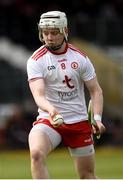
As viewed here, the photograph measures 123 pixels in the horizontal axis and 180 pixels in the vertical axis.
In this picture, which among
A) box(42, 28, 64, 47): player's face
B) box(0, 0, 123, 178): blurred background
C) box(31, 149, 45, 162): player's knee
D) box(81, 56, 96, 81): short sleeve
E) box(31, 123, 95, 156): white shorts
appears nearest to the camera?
box(31, 149, 45, 162): player's knee

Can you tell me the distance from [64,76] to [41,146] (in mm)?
1054

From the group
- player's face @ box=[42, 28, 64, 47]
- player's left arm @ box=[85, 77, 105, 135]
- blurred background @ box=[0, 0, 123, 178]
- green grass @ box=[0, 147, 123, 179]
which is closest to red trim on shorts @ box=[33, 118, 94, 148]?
player's left arm @ box=[85, 77, 105, 135]

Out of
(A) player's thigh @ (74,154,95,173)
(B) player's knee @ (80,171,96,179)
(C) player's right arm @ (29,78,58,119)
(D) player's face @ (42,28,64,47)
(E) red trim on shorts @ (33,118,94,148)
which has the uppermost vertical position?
(D) player's face @ (42,28,64,47)

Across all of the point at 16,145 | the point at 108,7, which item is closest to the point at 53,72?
the point at 16,145

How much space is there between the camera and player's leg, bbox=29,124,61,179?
11055 millimetres

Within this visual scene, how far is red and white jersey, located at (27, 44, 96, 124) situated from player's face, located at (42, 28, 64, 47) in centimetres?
20

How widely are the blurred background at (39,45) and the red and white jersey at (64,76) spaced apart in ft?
47.2

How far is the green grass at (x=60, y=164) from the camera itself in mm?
19100

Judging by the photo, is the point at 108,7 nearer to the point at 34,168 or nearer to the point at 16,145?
the point at 16,145

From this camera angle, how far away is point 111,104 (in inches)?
→ 1134

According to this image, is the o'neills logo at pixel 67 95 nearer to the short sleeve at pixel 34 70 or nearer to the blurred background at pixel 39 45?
the short sleeve at pixel 34 70

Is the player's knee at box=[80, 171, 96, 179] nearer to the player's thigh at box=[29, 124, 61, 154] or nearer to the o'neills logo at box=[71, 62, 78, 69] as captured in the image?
the player's thigh at box=[29, 124, 61, 154]

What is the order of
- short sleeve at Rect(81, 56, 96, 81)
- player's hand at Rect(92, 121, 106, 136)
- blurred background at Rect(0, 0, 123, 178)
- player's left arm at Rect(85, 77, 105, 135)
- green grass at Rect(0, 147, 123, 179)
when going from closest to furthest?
player's hand at Rect(92, 121, 106, 136) < player's left arm at Rect(85, 77, 105, 135) < short sleeve at Rect(81, 56, 96, 81) < green grass at Rect(0, 147, 123, 179) < blurred background at Rect(0, 0, 123, 178)

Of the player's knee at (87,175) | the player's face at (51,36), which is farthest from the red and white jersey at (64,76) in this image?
the player's knee at (87,175)
